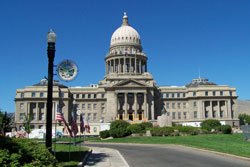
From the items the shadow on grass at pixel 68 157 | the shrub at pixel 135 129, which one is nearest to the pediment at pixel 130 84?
the shrub at pixel 135 129

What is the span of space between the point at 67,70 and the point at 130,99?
73.8m

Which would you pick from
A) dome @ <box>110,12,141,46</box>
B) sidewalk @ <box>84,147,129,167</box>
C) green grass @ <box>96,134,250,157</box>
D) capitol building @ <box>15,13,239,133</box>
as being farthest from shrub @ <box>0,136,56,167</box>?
dome @ <box>110,12,141,46</box>

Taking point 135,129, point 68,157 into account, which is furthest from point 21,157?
point 135,129

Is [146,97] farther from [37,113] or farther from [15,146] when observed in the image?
[15,146]

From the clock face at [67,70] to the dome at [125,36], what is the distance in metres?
95.0

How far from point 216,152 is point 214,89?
77706 millimetres

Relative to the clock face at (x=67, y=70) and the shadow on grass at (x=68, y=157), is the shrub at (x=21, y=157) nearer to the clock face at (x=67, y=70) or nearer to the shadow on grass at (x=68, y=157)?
the clock face at (x=67, y=70)

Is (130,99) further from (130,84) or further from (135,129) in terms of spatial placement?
(135,129)

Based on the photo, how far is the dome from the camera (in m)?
113

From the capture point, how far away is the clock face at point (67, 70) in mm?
17905

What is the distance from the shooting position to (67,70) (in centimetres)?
1811

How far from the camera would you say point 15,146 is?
40.9 feet

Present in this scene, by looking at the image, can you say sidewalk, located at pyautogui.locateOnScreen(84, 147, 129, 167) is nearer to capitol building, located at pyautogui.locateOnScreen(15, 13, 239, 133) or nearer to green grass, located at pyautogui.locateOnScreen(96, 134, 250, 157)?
Result: green grass, located at pyautogui.locateOnScreen(96, 134, 250, 157)

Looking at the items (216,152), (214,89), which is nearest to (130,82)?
(214,89)
